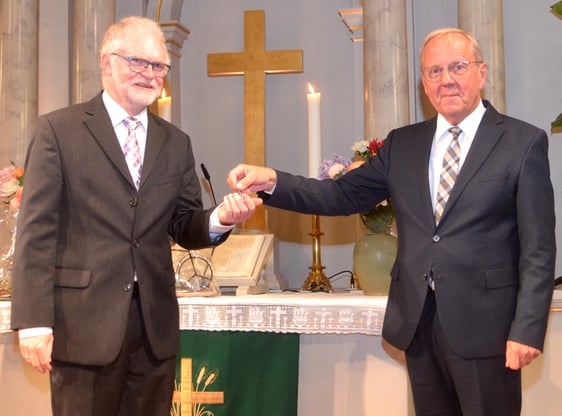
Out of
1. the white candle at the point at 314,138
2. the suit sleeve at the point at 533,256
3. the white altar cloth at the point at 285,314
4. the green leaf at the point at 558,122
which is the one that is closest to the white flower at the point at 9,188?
the white altar cloth at the point at 285,314

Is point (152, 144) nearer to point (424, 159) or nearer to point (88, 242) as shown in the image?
point (88, 242)

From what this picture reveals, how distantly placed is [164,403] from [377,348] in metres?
1.07

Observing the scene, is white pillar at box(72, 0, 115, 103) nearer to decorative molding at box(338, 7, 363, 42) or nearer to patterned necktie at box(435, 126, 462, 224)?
decorative molding at box(338, 7, 363, 42)

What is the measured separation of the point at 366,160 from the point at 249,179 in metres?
0.96

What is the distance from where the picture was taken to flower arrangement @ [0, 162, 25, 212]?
3690mm

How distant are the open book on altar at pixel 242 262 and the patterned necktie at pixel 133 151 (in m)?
1.21

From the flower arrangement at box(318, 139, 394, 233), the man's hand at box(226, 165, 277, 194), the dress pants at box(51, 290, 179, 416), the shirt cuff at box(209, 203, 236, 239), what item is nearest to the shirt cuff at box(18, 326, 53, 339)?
the dress pants at box(51, 290, 179, 416)

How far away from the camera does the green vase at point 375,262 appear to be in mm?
3447

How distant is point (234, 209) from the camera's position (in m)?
2.48

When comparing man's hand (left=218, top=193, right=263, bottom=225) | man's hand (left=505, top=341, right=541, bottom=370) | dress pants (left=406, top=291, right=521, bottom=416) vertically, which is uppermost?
man's hand (left=218, top=193, right=263, bottom=225)

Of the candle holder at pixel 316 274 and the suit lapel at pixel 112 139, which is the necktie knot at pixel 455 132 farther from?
the candle holder at pixel 316 274

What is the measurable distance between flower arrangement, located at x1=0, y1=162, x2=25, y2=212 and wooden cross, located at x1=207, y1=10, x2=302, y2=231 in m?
1.89

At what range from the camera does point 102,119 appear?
7.89ft

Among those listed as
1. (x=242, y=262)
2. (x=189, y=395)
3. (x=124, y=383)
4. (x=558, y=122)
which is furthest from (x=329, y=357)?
(x=558, y=122)
